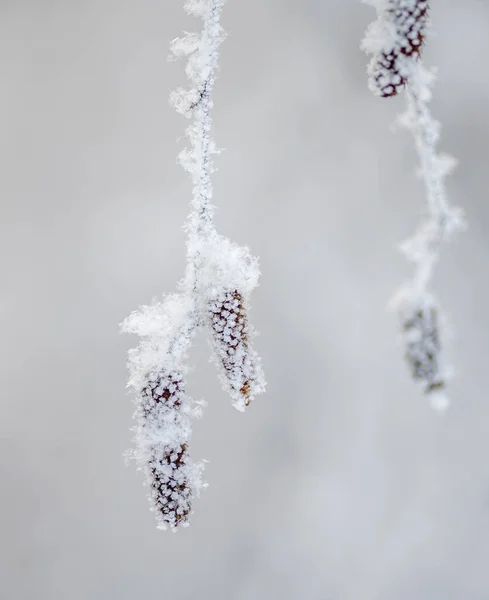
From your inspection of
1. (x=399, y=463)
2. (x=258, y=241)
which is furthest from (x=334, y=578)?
(x=258, y=241)

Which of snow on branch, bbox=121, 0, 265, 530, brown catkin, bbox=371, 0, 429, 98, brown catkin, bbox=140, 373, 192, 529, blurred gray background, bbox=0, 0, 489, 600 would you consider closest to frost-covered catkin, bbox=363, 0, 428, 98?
brown catkin, bbox=371, 0, 429, 98

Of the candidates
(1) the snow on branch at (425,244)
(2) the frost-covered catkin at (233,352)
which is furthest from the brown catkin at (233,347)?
(1) the snow on branch at (425,244)

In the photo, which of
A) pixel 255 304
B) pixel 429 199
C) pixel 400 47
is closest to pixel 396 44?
pixel 400 47

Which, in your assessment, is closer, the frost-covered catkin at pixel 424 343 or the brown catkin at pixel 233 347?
the frost-covered catkin at pixel 424 343

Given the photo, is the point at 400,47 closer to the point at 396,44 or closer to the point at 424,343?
the point at 396,44

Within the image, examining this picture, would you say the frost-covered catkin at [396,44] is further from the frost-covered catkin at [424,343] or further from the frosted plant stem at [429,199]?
the frost-covered catkin at [424,343]

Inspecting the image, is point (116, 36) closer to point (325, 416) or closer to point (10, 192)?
point (10, 192)
